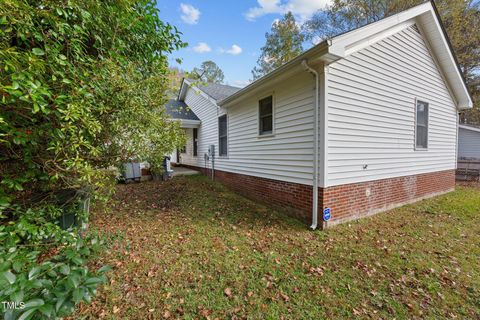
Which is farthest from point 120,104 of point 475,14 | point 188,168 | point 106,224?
point 475,14

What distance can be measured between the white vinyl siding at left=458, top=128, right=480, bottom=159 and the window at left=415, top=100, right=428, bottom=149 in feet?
44.5

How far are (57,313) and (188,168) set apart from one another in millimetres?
11023

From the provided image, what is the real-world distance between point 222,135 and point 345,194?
532cm

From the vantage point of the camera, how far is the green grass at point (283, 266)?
2.31m

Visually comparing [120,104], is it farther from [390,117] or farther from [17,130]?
[390,117]

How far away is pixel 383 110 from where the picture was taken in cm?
527

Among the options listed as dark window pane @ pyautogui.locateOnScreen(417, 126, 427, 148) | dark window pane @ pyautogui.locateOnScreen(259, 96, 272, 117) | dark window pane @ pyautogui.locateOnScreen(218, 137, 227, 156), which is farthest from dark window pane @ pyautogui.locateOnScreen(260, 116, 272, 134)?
dark window pane @ pyautogui.locateOnScreen(417, 126, 427, 148)

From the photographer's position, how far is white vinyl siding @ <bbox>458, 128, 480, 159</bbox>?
14.8 m

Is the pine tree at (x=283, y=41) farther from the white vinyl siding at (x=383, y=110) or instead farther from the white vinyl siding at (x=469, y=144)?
the white vinyl siding at (x=469, y=144)

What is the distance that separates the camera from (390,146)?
5512 mm

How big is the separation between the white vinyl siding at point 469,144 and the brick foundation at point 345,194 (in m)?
12.2

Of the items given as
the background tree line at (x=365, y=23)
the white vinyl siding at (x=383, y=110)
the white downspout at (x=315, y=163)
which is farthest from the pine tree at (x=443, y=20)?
the white downspout at (x=315, y=163)

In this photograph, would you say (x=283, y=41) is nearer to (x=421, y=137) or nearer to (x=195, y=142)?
(x=195, y=142)

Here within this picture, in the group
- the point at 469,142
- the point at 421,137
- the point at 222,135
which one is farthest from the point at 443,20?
the point at 222,135
